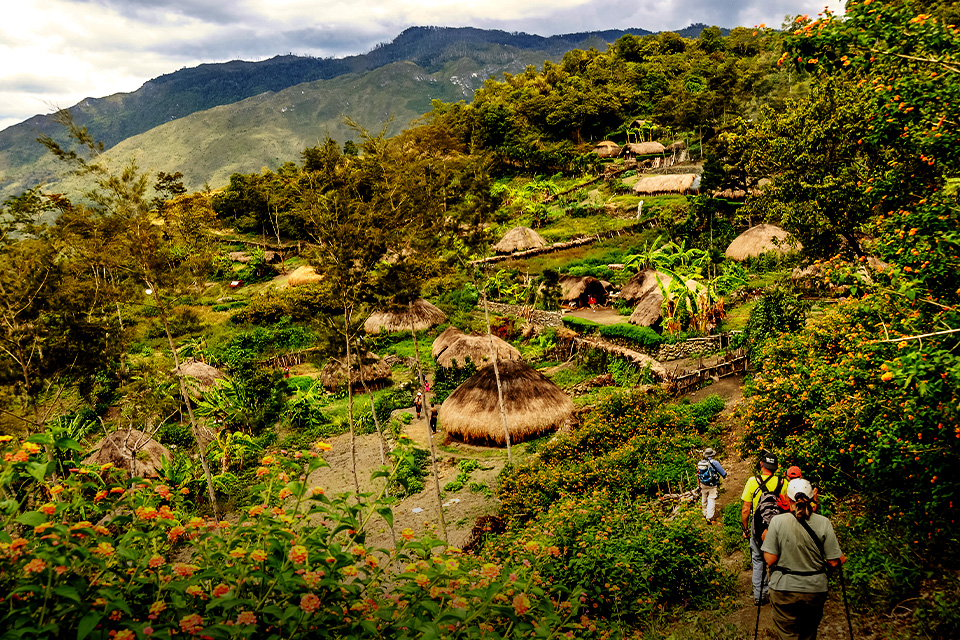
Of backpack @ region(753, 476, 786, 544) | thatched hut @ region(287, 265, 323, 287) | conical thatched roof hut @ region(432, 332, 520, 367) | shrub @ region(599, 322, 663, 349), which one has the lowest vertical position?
conical thatched roof hut @ region(432, 332, 520, 367)

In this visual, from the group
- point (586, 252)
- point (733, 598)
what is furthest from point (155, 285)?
point (586, 252)

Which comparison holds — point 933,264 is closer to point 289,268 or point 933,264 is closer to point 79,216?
point 79,216

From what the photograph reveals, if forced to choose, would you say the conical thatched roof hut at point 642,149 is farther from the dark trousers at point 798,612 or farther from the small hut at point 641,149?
the dark trousers at point 798,612

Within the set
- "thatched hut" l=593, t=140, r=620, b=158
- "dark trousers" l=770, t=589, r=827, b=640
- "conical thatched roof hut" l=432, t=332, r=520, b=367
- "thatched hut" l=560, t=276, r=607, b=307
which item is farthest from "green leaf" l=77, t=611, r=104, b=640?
"thatched hut" l=593, t=140, r=620, b=158

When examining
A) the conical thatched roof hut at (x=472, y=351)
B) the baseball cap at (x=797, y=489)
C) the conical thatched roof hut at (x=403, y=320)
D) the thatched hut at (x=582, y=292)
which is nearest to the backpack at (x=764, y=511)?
the baseball cap at (x=797, y=489)

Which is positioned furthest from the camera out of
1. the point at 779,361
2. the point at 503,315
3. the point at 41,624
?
the point at 503,315

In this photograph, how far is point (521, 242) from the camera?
1442 inches

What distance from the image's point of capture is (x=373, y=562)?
2795 millimetres

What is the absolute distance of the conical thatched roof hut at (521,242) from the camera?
120 ft

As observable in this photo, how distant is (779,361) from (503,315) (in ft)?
61.7

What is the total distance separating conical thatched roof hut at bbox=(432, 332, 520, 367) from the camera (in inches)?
831

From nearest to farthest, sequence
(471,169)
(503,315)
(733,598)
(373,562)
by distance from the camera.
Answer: (373,562) → (733,598) → (471,169) → (503,315)

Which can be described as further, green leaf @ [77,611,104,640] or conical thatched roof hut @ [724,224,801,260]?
conical thatched roof hut @ [724,224,801,260]

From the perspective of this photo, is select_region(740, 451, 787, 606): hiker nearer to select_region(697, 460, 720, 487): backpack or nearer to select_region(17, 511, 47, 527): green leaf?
select_region(697, 460, 720, 487): backpack
